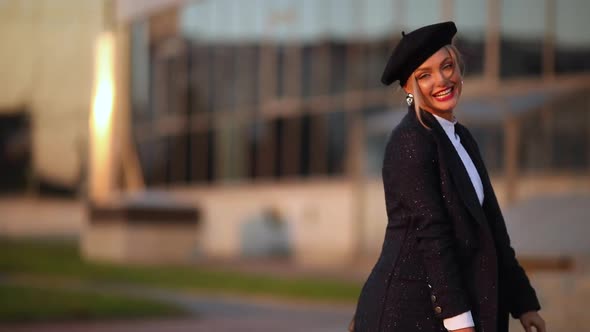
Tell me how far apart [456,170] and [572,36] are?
21.6m

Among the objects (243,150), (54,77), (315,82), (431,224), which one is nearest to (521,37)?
(315,82)

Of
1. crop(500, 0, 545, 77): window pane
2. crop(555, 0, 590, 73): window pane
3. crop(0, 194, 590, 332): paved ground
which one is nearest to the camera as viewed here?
crop(0, 194, 590, 332): paved ground

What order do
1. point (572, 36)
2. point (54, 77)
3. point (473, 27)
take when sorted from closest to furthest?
point (572, 36)
point (473, 27)
point (54, 77)

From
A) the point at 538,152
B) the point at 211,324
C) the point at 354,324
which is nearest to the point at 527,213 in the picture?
the point at 211,324

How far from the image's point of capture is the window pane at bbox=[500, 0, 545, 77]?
25.0 m

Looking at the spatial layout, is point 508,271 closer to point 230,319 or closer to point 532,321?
point 532,321

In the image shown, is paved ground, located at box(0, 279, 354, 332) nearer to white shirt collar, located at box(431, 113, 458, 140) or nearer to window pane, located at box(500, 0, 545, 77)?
white shirt collar, located at box(431, 113, 458, 140)

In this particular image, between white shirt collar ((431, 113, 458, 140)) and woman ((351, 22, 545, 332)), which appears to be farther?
white shirt collar ((431, 113, 458, 140))

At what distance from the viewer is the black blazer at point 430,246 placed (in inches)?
133

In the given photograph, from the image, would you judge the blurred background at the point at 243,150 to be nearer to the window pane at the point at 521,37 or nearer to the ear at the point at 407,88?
the window pane at the point at 521,37

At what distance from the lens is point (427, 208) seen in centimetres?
338

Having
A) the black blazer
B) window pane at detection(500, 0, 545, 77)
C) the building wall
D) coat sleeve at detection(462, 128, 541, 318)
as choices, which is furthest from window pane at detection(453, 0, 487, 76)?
the black blazer

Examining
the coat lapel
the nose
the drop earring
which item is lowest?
the coat lapel

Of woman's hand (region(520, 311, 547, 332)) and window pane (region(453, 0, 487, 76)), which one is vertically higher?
window pane (region(453, 0, 487, 76))
